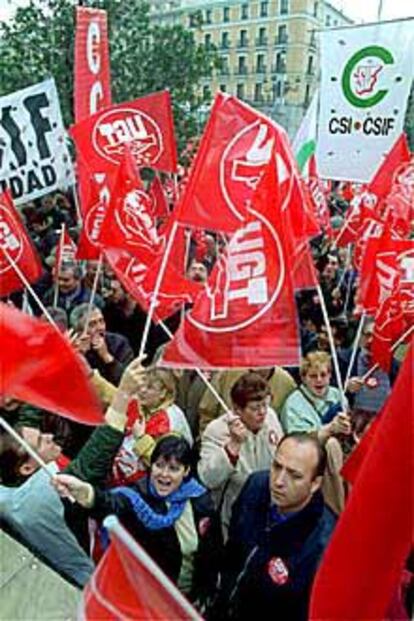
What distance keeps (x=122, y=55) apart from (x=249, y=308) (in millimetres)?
14035

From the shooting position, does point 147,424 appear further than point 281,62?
No

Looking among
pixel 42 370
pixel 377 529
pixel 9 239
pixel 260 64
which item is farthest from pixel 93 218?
pixel 260 64

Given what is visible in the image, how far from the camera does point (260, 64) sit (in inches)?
2459

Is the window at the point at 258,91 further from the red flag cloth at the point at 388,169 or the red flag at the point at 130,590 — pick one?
the red flag at the point at 130,590

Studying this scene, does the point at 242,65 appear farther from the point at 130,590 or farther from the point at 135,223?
the point at 130,590

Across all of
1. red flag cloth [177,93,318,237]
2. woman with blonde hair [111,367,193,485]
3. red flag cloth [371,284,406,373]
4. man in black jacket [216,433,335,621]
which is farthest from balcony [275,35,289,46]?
man in black jacket [216,433,335,621]

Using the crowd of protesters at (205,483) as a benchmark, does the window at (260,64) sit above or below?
below

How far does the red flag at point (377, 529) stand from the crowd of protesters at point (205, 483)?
847mm

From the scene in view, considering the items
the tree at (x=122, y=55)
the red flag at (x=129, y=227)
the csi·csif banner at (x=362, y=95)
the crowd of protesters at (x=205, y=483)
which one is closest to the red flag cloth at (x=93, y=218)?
the red flag at (x=129, y=227)

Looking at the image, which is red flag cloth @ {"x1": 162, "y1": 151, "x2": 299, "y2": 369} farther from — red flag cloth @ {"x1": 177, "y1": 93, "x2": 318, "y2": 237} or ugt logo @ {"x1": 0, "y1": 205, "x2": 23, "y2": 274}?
ugt logo @ {"x1": 0, "y1": 205, "x2": 23, "y2": 274}

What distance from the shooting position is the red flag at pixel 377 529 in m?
1.38

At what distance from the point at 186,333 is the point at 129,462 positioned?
652 mm

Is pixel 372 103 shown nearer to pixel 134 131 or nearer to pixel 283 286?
pixel 134 131

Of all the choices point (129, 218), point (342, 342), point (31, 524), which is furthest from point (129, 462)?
point (342, 342)
